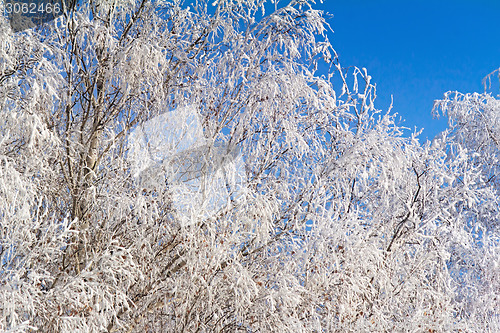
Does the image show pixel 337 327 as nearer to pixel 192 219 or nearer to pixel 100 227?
pixel 192 219

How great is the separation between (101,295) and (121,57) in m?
2.23

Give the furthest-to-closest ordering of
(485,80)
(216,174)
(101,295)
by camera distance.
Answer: (485,80)
(216,174)
(101,295)

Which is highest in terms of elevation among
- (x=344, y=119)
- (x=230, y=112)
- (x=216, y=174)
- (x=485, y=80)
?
(x=485, y=80)

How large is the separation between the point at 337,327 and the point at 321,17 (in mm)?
2975

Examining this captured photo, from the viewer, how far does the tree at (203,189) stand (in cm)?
417

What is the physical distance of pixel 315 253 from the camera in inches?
175

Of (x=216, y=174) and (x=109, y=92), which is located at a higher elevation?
(x=109, y=92)

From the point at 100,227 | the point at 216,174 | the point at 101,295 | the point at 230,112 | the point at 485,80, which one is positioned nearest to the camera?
the point at 101,295

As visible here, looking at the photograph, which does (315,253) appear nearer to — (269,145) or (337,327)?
(337,327)

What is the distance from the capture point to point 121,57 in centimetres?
493

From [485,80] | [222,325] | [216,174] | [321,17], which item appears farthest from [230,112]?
[485,80]

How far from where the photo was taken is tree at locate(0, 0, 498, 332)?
4168 mm

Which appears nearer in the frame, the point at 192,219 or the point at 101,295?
the point at 101,295

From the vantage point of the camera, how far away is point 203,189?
14.9ft
